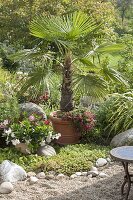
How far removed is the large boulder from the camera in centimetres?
682

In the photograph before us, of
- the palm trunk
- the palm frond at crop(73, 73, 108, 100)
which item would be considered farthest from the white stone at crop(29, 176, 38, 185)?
the palm trunk

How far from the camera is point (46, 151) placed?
658cm

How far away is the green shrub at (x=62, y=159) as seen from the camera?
6.03 m

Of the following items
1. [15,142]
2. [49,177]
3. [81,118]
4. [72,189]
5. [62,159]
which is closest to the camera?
[72,189]

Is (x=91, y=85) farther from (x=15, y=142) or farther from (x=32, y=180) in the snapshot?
(x=32, y=180)

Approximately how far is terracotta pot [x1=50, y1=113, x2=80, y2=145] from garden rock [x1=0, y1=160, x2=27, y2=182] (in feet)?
5.63

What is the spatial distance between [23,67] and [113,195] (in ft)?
22.8

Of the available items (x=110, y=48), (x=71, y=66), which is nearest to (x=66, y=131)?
(x=71, y=66)

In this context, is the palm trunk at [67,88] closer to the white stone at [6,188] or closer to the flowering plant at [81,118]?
the flowering plant at [81,118]

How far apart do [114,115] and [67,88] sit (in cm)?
100

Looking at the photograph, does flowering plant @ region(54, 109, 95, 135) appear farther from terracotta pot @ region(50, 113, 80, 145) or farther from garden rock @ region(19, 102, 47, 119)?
garden rock @ region(19, 102, 47, 119)

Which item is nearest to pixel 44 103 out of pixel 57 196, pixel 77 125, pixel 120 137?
pixel 77 125

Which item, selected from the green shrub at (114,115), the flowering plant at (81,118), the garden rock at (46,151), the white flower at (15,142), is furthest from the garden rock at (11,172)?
the green shrub at (114,115)

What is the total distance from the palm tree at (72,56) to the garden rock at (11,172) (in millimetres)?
1873
